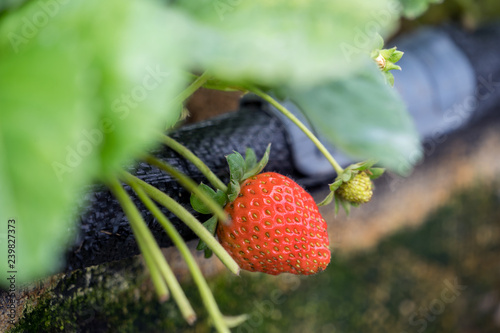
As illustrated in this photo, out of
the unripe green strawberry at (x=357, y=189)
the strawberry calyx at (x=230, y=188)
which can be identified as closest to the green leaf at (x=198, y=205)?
the strawberry calyx at (x=230, y=188)

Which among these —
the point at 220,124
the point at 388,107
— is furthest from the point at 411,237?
the point at 388,107

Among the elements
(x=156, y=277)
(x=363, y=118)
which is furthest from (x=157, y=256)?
(x=363, y=118)

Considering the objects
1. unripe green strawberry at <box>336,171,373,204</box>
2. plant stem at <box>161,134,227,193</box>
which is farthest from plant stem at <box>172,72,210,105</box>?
unripe green strawberry at <box>336,171,373,204</box>

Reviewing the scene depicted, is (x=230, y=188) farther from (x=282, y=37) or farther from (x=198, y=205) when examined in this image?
(x=282, y=37)

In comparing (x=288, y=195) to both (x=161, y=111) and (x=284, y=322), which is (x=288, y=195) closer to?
(x=161, y=111)

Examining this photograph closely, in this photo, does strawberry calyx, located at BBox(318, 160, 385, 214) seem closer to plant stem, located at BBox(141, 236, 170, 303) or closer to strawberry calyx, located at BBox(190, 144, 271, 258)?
strawberry calyx, located at BBox(190, 144, 271, 258)
